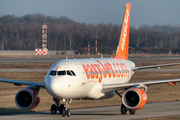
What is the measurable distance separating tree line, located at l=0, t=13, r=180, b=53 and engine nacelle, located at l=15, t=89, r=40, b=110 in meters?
77.7

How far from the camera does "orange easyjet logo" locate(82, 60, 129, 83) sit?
22508 millimetres

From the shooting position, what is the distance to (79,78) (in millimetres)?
20484

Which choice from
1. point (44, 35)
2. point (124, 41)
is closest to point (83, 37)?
point (44, 35)

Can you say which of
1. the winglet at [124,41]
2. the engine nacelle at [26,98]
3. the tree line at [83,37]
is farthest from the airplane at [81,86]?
the tree line at [83,37]

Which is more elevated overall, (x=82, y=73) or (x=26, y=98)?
(x=82, y=73)

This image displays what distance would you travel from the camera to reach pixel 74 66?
20.9 meters

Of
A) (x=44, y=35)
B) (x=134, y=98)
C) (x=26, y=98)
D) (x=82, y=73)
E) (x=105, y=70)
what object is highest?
(x=44, y=35)

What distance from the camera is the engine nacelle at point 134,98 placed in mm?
20812

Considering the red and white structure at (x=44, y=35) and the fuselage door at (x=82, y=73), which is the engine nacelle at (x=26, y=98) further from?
the red and white structure at (x=44, y=35)

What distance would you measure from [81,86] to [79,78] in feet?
1.81

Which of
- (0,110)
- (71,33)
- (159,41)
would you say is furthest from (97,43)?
(0,110)

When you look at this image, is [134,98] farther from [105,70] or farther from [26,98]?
[26,98]

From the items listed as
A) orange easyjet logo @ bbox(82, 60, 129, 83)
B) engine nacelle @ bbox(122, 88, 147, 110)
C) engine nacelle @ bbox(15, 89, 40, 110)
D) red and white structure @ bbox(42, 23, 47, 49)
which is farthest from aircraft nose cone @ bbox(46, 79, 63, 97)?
red and white structure @ bbox(42, 23, 47, 49)

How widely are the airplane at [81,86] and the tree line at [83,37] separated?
74.5 m
